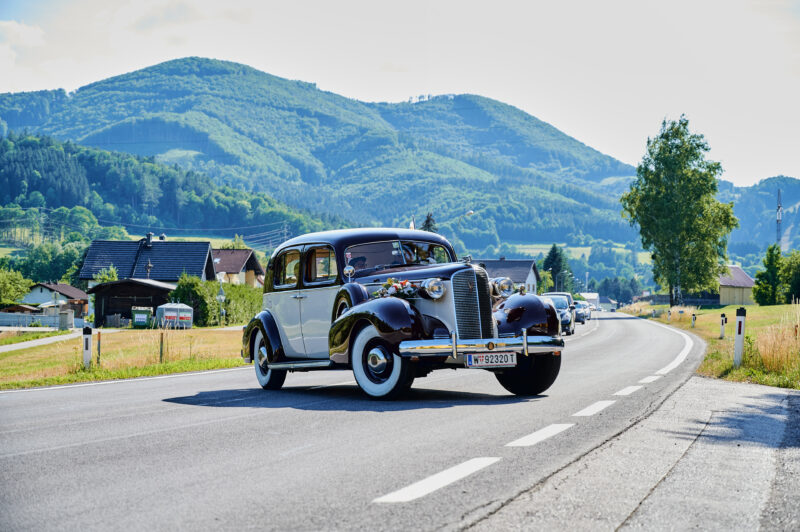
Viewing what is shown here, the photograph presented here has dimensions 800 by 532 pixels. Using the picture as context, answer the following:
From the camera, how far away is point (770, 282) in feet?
298

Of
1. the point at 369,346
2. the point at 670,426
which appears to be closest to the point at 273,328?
the point at 369,346

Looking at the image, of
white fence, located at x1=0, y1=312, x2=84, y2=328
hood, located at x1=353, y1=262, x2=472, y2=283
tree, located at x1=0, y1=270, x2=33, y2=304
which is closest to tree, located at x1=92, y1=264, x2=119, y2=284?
white fence, located at x1=0, y1=312, x2=84, y2=328

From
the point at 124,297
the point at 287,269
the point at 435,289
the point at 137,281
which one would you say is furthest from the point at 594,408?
the point at 124,297

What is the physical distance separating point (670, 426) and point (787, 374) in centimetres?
643

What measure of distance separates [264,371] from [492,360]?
3956mm

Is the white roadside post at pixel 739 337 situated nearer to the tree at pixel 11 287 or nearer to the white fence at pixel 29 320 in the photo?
the white fence at pixel 29 320

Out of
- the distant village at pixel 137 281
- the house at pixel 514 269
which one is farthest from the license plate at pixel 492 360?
the house at pixel 514 269

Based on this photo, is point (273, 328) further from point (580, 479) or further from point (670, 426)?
point (580, 479)

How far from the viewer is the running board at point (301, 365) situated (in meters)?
11.6

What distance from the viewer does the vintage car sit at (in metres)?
10.3

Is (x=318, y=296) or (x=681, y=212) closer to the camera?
(x=318, y=296)

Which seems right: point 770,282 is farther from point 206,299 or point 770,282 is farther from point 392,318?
point 392,318

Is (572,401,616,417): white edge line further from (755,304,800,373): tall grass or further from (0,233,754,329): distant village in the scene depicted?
(0,233,754,329): distant village

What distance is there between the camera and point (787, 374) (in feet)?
45.1
